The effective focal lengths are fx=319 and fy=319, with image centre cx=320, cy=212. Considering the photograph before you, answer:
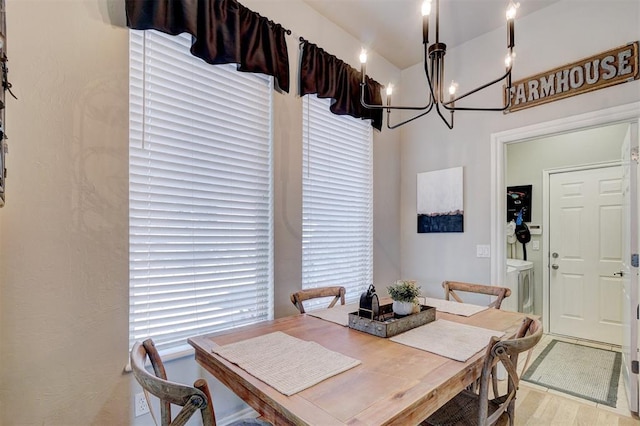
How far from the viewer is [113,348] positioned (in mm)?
1627

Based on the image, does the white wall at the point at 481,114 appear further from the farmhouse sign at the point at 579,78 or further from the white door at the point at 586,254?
the white door at the point at 586,254

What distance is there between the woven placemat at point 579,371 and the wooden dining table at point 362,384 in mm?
1696

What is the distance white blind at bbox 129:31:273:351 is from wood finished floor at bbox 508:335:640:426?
2015 mm

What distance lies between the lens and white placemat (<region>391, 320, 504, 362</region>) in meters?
1.32

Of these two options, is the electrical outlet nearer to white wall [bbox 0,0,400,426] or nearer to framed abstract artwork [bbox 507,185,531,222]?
white wall [bbox 0,0,400,426]

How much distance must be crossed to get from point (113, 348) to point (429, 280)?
274 centimetres

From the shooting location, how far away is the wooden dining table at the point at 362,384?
909 millimetres

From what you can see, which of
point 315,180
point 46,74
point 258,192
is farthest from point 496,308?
point 46,74

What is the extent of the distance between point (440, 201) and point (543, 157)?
6.57 feet

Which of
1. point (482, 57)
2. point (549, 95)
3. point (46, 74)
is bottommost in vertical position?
point (46, 74)

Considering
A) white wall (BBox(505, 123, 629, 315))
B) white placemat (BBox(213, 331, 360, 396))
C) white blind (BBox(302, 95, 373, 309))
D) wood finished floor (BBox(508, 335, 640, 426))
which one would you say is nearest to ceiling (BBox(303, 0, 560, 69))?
white blind (BBox(302, 95, 373, 309))

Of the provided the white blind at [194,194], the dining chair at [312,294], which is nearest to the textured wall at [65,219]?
the white blind at [194,194]

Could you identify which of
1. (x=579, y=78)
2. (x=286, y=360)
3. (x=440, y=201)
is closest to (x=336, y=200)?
(x=440, y=201)

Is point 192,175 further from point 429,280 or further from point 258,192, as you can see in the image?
point 429,280
